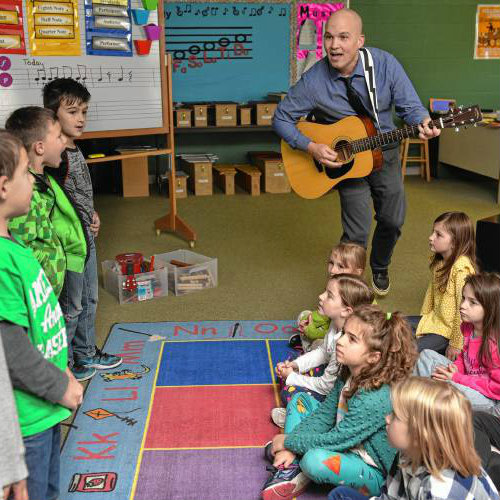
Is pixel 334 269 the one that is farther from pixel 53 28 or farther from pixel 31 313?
pixel 53 28

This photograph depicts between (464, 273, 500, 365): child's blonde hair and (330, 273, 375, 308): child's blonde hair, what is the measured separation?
15.4 inches

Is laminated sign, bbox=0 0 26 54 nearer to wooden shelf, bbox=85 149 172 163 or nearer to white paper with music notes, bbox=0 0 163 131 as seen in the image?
white paper with music notes, bbox=0 0 163 131

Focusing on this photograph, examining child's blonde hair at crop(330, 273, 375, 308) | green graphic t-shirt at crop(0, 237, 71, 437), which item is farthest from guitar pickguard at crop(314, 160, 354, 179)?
green graphic t-shirt at crop(0, 237, 71, 437)

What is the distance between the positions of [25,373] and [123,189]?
5.61m

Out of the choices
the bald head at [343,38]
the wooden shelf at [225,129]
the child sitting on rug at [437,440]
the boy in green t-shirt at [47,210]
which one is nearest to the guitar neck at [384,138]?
the bald head at [343,38]

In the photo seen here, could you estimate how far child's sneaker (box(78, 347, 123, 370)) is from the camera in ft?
9.75

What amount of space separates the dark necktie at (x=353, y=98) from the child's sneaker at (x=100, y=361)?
182cm

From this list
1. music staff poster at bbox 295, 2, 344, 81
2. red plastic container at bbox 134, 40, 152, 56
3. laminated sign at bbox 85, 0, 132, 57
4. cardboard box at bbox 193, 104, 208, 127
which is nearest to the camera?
laminated sign at bbox 85, 0, 132, 57

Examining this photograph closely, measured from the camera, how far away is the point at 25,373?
140cm

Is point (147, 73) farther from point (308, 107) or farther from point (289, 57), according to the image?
point (289, 57)

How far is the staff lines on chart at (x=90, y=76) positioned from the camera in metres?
4.00

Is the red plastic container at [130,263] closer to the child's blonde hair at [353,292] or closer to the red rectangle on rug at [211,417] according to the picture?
the red rectangle on rug at [211,417]

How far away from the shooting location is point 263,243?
510 cm

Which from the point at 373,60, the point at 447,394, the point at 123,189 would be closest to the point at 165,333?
the point at 373,60
